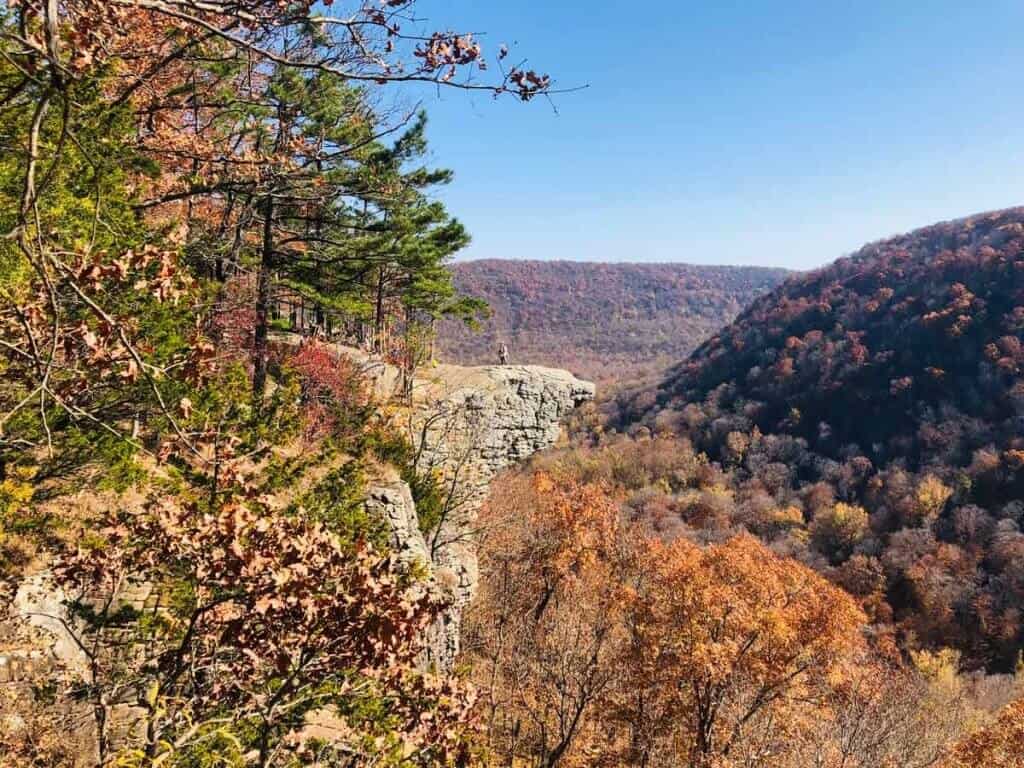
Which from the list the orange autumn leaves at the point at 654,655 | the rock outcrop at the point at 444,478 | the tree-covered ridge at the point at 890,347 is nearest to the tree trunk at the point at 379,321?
the rock outcrop at the point at 444,478

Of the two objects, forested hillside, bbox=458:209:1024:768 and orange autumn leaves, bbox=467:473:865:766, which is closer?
orange autumn leaves, bbox=467:473:865:766

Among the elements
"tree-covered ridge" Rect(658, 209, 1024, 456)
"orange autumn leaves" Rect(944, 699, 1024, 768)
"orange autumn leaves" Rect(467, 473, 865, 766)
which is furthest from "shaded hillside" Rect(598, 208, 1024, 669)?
"orange autumn leaves" Rect(944, 699, 1024, 768)

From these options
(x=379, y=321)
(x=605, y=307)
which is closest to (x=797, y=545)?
(x=379, y=321)

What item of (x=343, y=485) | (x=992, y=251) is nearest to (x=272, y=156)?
(x=343, y=485)

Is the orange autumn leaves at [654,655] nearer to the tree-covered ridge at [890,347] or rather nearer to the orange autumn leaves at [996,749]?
the orange autumn leaves at [996,749]

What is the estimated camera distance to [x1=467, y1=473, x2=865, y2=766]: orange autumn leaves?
16.0 meters

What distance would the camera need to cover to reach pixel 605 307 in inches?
5527

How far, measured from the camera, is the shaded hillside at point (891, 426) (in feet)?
145

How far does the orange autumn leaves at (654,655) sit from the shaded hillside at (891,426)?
2870cm

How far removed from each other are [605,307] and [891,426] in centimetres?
8351

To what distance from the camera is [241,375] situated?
694 centimetres

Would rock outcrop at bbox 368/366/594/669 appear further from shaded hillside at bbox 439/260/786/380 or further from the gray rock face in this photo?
shaded hillside at bbox 439/260/786/380

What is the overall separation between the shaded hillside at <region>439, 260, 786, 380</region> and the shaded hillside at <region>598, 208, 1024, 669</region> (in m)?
30.0

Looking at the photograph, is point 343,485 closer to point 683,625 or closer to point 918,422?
point 683,625
